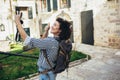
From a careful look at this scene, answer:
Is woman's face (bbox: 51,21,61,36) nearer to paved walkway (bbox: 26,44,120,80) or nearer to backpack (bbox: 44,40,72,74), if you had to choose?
backpack (bbox: 44,40,72,74)

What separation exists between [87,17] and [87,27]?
79 cm

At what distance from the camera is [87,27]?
16031 millimetres

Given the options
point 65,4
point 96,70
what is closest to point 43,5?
point 65,4

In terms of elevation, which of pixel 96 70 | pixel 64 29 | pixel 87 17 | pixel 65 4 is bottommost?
pixel 96 70

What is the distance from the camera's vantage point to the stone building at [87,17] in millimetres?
13297

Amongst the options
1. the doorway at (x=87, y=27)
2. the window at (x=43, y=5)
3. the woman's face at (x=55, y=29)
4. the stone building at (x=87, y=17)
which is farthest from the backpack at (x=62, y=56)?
the window at (x=43, y=5)

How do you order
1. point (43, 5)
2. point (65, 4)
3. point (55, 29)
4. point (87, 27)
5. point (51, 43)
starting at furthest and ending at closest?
point (43, 5) → point (65, 4) → point (87, 27) → point (55, 29) → point (51, 43)

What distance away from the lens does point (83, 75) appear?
25.8ft

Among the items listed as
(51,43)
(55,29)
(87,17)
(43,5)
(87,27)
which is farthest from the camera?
(43,5)

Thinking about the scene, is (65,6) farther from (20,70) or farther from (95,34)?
(20,70)

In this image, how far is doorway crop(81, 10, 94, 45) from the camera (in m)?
15.5

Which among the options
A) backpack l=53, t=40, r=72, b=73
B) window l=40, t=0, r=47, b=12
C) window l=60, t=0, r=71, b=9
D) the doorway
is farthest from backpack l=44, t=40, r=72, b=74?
window l=40, t=0, r=47, b=12

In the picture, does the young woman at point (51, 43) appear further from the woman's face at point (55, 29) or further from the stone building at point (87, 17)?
the stone building at point (87, 17)

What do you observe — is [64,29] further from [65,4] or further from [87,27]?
[65,4]
